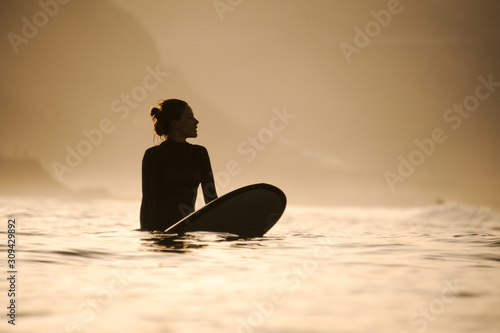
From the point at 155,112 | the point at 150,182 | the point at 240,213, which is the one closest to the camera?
the point at 240,213

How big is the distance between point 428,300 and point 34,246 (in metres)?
4.26

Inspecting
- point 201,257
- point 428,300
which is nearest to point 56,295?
point 201,257

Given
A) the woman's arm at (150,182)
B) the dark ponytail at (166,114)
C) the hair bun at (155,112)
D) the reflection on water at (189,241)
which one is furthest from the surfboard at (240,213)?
the hair bun at (155,112)

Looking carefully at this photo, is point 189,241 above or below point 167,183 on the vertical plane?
below

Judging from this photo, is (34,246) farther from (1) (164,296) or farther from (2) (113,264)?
(1) (164,296)

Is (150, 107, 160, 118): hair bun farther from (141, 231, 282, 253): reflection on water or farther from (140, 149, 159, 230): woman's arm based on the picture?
(141, 231, 282, 253): reflection on water

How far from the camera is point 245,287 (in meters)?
4.02

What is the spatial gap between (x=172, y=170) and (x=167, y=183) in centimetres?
17

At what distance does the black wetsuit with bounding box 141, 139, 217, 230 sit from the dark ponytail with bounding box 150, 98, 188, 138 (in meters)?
0.18

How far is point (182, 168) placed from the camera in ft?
24.0

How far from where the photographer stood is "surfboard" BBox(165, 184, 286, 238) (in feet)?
22.7

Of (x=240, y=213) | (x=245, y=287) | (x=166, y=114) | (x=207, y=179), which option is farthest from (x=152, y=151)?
(x=245, y=287)

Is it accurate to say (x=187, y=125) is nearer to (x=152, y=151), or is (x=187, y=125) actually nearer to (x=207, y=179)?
(x=152, y=151)

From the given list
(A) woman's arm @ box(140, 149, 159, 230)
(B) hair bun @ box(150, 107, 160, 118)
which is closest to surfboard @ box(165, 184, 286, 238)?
(A) woman's arm @ box(140, 149, 159, 230)
